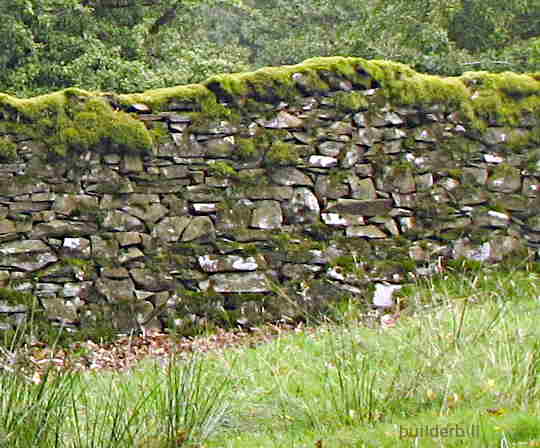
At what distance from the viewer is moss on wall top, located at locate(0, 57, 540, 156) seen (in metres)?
6.77

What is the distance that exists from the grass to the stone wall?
2426mm

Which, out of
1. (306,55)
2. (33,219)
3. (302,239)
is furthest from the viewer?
(306,55)

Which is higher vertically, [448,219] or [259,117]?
[259,117]

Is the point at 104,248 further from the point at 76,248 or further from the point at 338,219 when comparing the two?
the point at 338,219

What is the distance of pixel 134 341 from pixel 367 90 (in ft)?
10.9

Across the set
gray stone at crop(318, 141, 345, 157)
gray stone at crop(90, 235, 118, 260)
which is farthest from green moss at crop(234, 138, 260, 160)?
gray stone at crop(90, 235, 118, 260)

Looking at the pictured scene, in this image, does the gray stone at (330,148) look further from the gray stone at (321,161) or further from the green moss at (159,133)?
the green moss at (159,133)

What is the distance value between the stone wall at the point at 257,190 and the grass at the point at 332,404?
2.43 m

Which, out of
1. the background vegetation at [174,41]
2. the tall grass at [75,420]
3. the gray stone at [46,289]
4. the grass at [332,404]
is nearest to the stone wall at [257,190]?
the gray stone at [46,289]

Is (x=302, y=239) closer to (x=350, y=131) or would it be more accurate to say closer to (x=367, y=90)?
(x=350, y=131)

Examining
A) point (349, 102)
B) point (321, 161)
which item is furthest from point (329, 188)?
point (349, 102)

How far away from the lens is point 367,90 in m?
7.54

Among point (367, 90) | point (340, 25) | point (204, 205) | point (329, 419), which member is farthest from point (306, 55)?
point (329, 419)

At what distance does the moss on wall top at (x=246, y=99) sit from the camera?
6.77 metres
